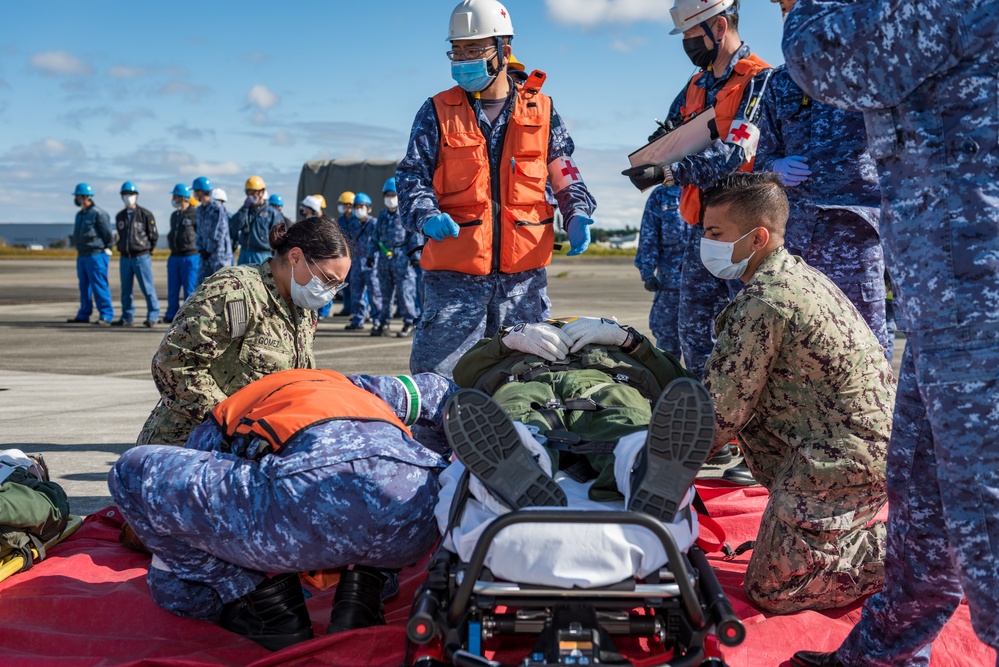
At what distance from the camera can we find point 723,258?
11.5 ft

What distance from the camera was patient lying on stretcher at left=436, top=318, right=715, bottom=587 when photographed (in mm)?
2250

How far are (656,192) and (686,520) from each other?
6.35 meters

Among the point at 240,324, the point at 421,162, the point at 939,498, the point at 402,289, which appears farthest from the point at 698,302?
the point at 402,289

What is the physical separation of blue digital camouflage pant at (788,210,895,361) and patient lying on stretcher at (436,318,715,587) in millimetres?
1688

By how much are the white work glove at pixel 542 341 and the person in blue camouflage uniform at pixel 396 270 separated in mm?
10146

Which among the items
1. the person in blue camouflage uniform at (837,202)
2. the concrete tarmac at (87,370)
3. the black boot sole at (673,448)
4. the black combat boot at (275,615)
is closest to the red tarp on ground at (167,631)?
the black combat boot at (275,615)

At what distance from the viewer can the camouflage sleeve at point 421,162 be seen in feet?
16.1

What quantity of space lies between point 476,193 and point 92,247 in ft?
39.5

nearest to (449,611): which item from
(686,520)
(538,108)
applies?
(686,520)

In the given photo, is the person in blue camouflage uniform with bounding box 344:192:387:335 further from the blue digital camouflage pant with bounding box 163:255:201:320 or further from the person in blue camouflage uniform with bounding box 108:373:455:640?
the person in blue camouflage uniform with bounding box 108:373:455:640

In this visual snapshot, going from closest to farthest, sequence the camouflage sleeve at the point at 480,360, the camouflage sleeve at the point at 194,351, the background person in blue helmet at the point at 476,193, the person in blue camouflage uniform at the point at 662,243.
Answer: the camouflage sleeve at the point at 480,360 < the camouflage sleeve at the point at 194,351 < the background person in blue helmet at the point at 476,193 < the person in blue camouflage uniform at the point at 662,243

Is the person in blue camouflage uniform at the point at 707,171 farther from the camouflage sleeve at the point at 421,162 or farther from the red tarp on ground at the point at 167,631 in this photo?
the red tarp on ground at the point at 167,631

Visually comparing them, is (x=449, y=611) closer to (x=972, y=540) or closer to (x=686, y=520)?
(x=686, y=520)

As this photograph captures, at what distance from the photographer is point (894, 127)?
2.45 meters
